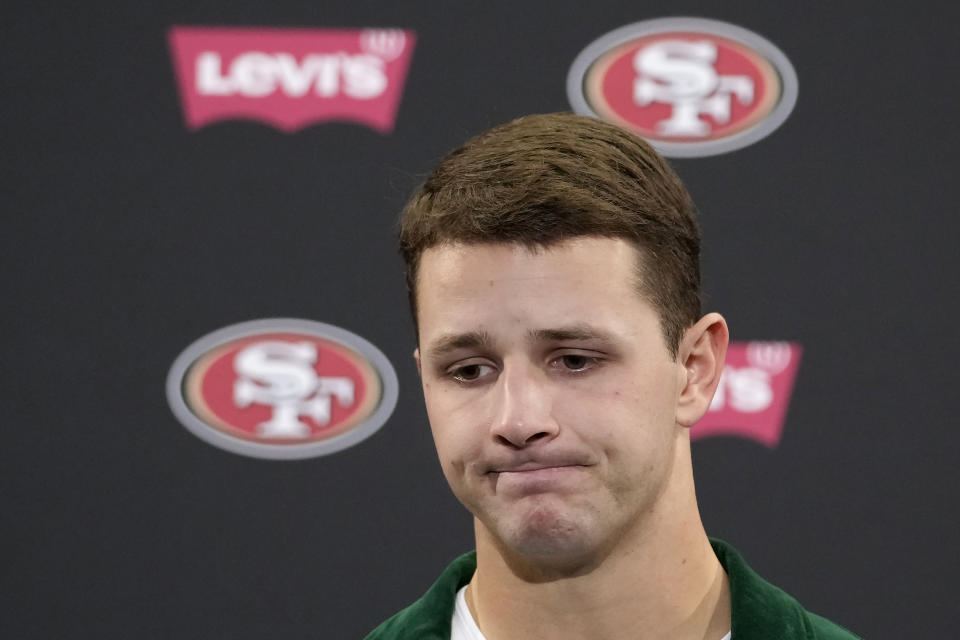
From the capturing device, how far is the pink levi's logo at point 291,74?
1.87 m

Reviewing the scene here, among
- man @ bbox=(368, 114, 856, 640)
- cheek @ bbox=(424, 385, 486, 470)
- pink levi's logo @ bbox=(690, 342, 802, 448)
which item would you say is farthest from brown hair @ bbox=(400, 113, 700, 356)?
pink levi's logo @ bbox=(690, 342, 802, 448)

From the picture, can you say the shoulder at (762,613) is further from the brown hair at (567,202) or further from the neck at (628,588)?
the brown hair at (567,202)

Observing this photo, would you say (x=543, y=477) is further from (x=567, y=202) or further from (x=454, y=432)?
(x=567, y=202)

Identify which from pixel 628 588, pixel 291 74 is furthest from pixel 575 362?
pixel 291 74

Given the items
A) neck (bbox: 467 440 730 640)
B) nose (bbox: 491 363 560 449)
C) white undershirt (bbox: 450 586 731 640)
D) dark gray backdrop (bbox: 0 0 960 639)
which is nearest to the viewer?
nose (bbox: 491 363 560 449)

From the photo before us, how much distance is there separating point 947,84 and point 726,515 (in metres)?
0.70

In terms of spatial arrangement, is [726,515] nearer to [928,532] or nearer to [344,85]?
[928,532]

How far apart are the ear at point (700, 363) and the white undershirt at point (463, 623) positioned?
30cm

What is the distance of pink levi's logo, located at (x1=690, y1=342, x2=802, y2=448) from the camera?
182 cm

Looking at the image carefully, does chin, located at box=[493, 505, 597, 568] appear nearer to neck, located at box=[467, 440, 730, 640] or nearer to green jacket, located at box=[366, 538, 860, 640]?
neck, located at box=[467, 440, 730, 640]

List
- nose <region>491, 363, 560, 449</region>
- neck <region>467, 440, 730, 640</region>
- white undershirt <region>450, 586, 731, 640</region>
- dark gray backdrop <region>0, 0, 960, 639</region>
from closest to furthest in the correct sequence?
nose <region>491, 363, 560, 449</region>, neck <region>467, 440, 730, 640</region>, white undershirt <region>450, 586, 731, 640</region>, dark gray backdrop <region>0, 0, 960, 639</region>

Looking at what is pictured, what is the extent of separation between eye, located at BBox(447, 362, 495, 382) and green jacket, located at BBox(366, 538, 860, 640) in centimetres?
30

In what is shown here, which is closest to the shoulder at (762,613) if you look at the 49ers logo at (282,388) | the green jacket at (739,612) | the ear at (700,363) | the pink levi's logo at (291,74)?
the green jacket at (739,612)

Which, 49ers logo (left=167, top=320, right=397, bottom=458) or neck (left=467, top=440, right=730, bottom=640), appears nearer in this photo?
neck (left=467, top=440, right=730, bottom=640)
